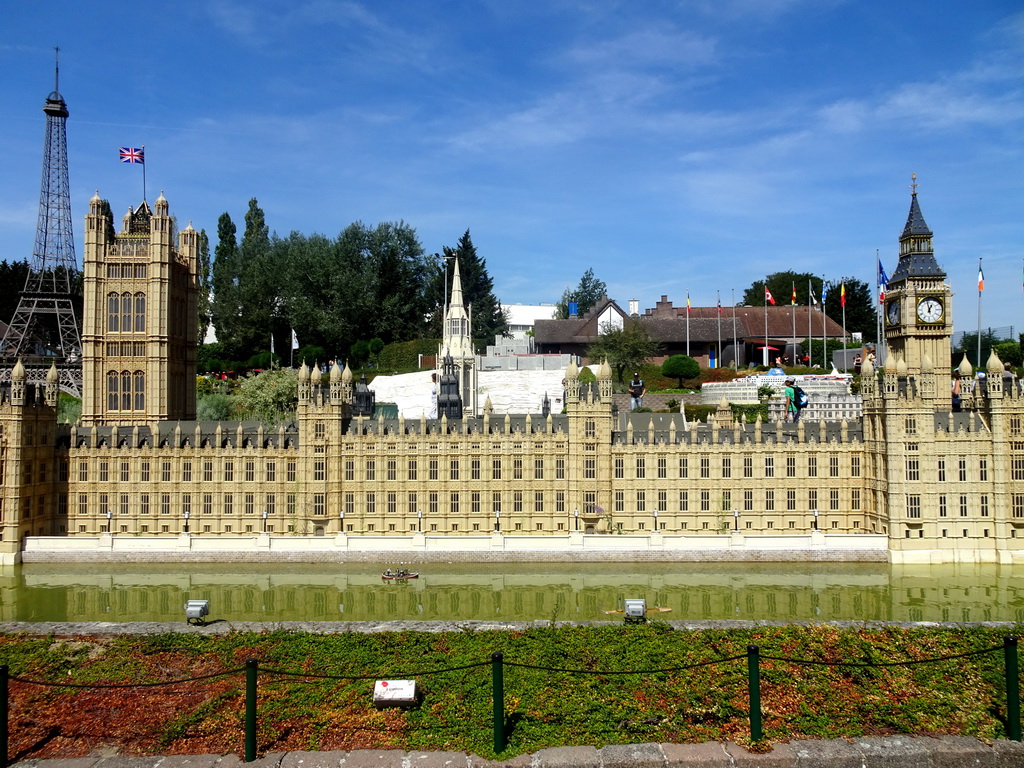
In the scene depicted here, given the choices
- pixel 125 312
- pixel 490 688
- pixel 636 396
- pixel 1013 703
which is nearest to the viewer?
pixel 1013 703

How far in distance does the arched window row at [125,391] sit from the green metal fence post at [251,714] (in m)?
58.6

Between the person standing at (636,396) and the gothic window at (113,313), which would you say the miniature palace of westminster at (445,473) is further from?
the person standing at (636,396)

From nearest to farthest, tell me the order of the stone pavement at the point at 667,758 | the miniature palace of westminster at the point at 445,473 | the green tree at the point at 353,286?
the stone pavement at the point at 667,758
the miniature palace of westminster at the point at 445,473
the green tree at the point at 353,286

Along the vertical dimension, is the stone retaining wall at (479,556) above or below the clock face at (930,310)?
below

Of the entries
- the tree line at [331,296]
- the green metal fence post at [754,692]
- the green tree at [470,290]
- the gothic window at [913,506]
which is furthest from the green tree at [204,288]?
the green metal fence post at [754,692]

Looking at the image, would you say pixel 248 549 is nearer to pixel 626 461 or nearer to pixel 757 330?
pixel 626 461

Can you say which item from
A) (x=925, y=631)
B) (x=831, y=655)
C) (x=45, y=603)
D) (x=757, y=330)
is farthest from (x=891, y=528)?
(x=757, y=330)

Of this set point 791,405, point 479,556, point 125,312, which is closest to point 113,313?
point 125,312

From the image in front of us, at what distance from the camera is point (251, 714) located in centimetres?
1530

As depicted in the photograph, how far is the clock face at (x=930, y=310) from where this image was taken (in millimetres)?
66000

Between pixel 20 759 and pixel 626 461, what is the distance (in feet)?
144

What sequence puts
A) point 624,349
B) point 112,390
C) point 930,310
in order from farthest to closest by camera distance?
point 624,349 < point 112,390 < point 930,310

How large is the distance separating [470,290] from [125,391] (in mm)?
75189

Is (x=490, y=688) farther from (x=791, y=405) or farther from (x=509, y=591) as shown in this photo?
(x=791, y=405)
